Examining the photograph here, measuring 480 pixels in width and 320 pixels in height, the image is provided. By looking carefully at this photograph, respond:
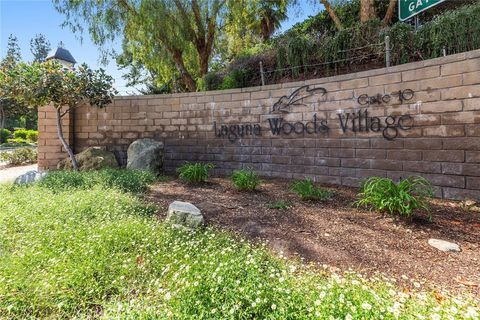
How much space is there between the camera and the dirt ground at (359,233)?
8.00ft

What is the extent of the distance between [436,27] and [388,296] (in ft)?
17.8

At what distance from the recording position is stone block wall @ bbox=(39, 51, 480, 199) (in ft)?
14.0

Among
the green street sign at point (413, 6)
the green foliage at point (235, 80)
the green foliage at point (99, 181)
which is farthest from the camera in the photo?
the green foliage at point (235, 80)

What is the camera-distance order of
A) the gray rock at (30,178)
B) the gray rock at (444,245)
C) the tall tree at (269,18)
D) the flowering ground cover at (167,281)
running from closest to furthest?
the flowering ground cover at (167,281)
the gray rock at (444,245)
the gray rock at (30,178)
the tall tree at (269,18)

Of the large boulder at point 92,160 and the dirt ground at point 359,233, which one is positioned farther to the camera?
the large boulder at point 92,160

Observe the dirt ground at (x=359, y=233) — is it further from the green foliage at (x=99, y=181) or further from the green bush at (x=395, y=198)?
the green foliage at (x=99, y=181)

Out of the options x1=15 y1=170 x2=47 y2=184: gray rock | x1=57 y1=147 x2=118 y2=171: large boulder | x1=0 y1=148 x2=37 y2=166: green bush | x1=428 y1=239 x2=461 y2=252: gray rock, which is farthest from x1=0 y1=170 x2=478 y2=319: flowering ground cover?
x1=0 y1=148 x2=37 y2=166: green bush

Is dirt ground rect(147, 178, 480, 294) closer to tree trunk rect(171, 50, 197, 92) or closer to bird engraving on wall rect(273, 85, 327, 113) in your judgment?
bird engraving on wall rect(273, 85, 327, 113)

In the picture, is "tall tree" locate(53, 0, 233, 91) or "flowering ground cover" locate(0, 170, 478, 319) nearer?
"flowering ground cover" locate(0, 170, 478, 319)

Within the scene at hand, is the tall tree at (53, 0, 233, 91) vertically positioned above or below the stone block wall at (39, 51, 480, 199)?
above

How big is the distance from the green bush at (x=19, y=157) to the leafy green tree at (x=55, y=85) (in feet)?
16.9

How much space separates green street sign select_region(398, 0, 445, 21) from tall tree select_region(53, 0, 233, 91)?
5.65m

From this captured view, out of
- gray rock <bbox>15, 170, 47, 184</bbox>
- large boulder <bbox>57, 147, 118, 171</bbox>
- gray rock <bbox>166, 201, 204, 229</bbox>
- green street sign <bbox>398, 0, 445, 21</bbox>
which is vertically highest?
green street sign <bbox>398, 0, 445, 21</bbox>

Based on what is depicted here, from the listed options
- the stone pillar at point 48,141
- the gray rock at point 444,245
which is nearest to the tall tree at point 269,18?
the stone pillar at point 48,141
